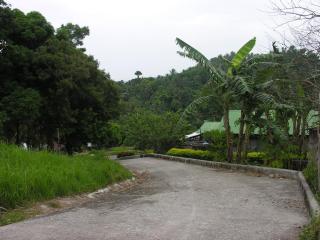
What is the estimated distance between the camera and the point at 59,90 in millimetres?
22125

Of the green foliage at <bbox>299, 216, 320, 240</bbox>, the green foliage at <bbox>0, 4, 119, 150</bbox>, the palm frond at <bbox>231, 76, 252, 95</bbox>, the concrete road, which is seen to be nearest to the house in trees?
the palm frond at <bbox>231, 76, 252, 95</bbox>

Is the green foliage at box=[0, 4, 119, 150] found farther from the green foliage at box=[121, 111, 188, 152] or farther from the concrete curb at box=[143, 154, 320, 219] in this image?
the green foliage at box=[121, 111, 188, 152]

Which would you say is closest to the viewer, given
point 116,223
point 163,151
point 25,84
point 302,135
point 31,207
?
point 116,223

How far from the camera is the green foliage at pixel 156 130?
36375 mm

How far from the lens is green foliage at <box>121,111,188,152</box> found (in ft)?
119

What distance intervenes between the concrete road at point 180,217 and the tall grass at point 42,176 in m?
0.85

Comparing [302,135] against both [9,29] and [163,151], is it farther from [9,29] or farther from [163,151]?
[163,151]

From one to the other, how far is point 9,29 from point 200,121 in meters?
36.4

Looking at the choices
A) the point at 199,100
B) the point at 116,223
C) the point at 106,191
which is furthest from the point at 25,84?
the point at 116,223

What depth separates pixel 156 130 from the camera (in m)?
37.0

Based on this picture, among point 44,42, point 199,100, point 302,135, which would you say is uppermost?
point 44,42

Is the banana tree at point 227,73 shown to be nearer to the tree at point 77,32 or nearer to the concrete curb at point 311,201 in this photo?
the concrete curb at point 311,201

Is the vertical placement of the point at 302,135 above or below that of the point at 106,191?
above

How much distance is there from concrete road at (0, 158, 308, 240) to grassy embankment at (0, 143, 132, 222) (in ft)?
2.78
